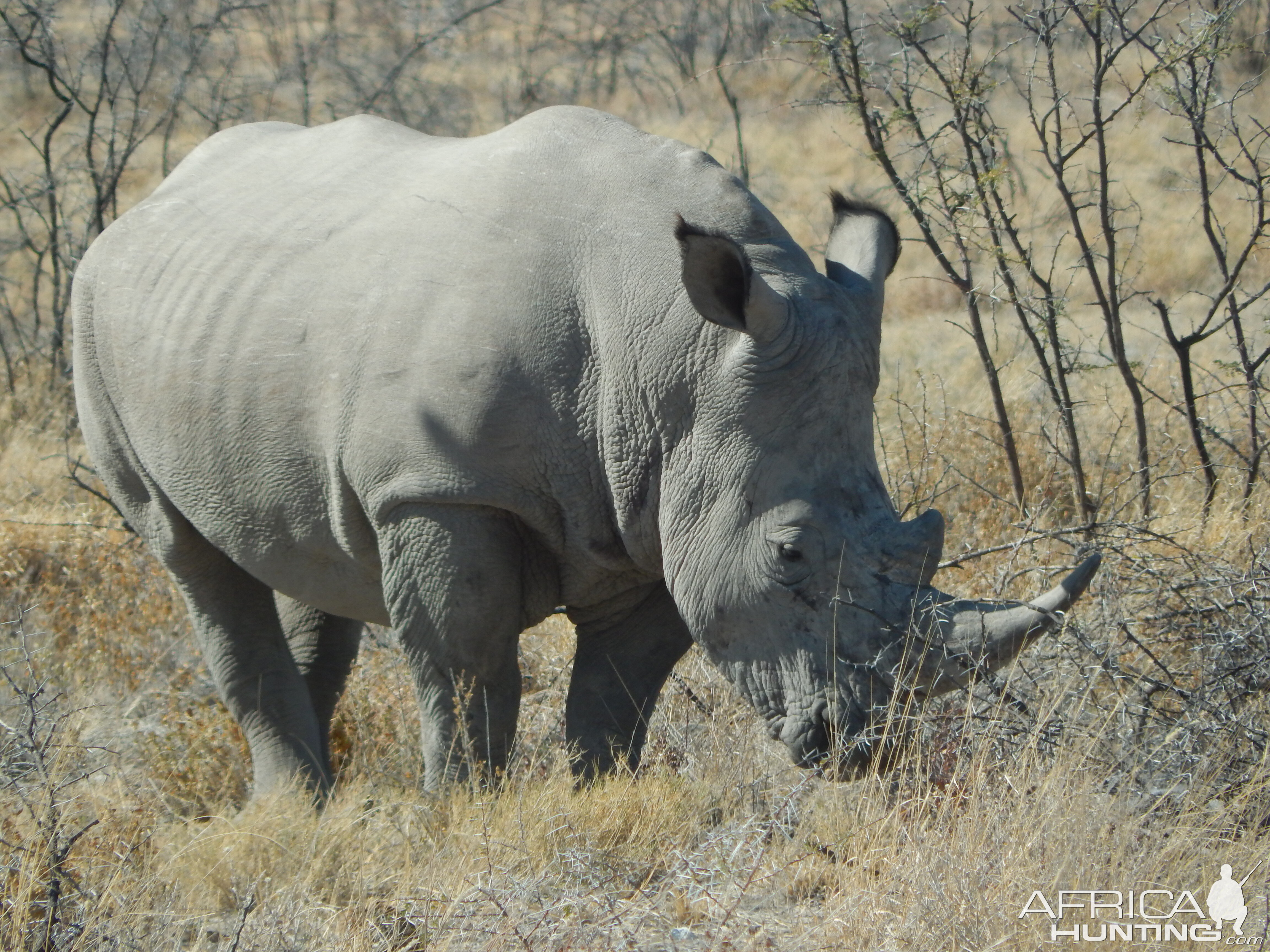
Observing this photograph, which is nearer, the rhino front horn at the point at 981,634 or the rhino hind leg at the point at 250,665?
the rhino front horn at the point at 981,634

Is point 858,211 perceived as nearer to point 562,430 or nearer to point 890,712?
point 562,430

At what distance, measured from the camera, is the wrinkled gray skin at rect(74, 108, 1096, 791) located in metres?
3.57

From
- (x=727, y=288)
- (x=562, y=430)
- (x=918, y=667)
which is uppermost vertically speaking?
(x=727, y=288)

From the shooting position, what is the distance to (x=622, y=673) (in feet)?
14.5

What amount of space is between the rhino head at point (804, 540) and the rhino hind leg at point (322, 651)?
2.28 metres

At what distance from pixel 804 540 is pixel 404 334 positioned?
1.20 meters

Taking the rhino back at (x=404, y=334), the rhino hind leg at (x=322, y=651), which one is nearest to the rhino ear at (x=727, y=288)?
the rhino back at (x=404, y=334)

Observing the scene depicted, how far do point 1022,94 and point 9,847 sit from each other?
4.36 metres

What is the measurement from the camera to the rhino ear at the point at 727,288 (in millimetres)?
3434

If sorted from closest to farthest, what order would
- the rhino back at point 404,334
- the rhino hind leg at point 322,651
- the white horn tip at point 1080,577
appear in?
1. the white horn tip at point 1080,577
2. the rhino back at point 404,334
3. the rhino hind leg at point 322,651

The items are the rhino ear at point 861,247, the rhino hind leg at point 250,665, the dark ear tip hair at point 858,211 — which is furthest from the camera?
the rhino hind leg at point 250,665

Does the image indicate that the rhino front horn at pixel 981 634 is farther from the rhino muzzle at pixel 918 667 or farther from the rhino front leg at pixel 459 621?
the rhino front leg at pixel 459 621

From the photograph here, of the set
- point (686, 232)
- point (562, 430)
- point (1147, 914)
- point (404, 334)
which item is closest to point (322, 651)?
point (404, 334)

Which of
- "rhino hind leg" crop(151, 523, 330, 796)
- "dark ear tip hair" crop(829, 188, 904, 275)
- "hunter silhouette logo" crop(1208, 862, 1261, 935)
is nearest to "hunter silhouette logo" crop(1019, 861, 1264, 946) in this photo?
"hunter silhouette logo" crop(1208, 862, 1261, 935)
